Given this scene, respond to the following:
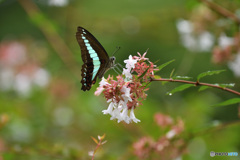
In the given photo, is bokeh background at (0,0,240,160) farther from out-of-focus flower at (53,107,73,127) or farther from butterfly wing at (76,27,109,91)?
butterfly wing at (76,27,109,91)

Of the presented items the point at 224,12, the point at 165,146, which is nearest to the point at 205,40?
the point at 224,12

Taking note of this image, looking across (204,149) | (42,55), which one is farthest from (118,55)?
(204,149)

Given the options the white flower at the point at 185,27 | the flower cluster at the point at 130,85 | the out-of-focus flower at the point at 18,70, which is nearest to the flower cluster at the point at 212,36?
the white flower at the point at 185,27

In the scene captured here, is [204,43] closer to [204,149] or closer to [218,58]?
[218,58]

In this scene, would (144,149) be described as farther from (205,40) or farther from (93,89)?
(205,40)

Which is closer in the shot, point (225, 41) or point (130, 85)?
point (130, 85)

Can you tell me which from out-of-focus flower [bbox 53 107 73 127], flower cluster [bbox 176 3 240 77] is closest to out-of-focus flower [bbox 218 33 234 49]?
flower cluster [bbox 176 3 240 77]

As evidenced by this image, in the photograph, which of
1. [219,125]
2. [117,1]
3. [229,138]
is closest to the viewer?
[219,125]
